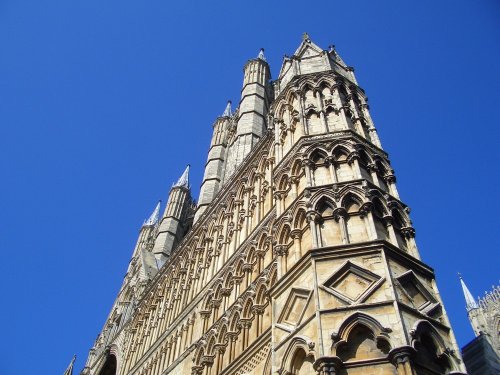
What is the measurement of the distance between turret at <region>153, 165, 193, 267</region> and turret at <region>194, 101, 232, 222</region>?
5.09m

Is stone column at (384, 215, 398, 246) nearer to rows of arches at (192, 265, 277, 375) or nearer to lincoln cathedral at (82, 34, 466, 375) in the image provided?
lincoln cathedral at (82, 34, 466, 375)

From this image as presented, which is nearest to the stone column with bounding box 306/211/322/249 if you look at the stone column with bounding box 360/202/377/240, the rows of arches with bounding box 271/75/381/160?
the stone column with bounding box 360/202/377/240

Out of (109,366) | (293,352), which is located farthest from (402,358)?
(109,366)

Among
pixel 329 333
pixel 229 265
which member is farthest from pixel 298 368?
pixel 229 265

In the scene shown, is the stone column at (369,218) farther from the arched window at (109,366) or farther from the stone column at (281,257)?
the arched window at (109,366)

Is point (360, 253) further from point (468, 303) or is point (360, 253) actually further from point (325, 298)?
point (468, 303)

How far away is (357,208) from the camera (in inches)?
353

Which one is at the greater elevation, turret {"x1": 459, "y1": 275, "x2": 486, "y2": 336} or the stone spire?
the stone spire

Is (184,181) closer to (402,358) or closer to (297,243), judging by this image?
(297,243)

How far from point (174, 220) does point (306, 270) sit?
21.7 meters

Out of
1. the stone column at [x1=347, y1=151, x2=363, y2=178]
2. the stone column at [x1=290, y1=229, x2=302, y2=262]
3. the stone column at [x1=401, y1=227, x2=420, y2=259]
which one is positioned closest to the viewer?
the stone column at [x1=401, y1=227, x2=420, y2=259]

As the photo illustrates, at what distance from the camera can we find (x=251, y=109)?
2389 centimetres

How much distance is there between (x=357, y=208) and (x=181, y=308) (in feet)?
29.9

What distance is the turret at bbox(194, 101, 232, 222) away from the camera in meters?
22.8
